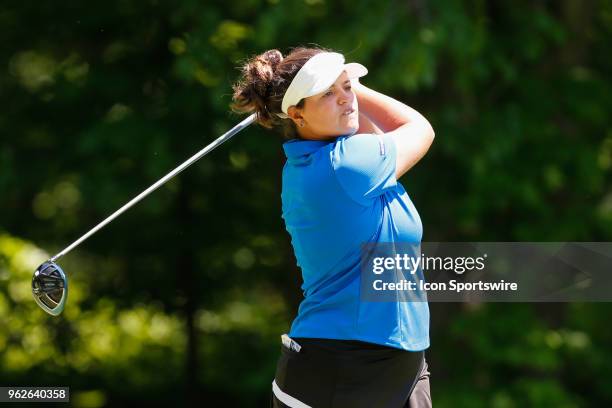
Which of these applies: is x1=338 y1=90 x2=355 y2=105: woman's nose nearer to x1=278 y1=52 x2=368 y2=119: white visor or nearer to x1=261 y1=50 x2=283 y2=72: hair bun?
x1=278 y1=52 x2=368 y2=119: white visor

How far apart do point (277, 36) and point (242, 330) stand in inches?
118

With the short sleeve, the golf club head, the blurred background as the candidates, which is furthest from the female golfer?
the blurred background

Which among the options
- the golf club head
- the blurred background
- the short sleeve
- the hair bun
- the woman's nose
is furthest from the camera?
the blurred background

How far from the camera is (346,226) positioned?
2.53 metres

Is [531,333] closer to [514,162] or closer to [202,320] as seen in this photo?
[514,162]

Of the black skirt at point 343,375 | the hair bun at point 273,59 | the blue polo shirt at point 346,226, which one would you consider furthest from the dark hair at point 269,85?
the black skirt at point 343,375

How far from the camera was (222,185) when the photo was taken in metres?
7.45

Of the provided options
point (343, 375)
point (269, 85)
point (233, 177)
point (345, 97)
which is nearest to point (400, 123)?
point (345, 97)

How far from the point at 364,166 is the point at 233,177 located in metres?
4.89

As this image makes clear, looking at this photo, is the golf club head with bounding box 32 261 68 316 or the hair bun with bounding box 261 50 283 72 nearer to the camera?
the hair bun with bounding box 261 50 283 72

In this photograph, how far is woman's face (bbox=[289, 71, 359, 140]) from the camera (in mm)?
2604

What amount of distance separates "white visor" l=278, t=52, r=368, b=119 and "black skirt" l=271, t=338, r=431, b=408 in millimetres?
604

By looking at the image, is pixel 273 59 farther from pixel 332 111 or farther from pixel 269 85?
pixel 332 111

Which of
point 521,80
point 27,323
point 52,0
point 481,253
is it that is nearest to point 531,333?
point 481,253
